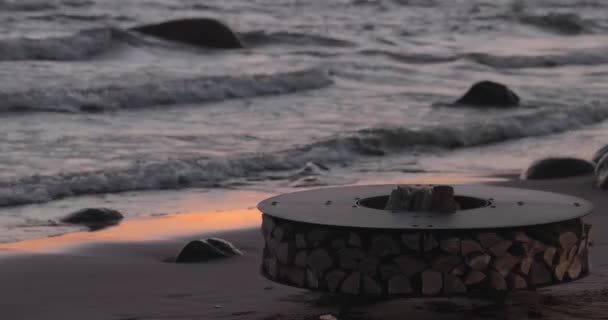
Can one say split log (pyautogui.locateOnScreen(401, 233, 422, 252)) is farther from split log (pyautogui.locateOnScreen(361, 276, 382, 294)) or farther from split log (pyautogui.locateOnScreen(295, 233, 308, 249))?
split log (pyautogui.locateOnScreen(295, 233, 308, 249))

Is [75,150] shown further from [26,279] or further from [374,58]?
[374,58]

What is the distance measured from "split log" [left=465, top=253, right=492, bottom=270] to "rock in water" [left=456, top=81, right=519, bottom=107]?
11.4 metres

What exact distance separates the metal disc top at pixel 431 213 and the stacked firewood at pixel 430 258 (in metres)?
0.04

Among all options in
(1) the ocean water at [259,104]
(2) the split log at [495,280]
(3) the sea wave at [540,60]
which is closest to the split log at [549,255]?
(2) the split log at [495,280]

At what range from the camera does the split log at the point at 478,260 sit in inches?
193

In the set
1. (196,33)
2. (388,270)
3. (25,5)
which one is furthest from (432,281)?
(25,5)

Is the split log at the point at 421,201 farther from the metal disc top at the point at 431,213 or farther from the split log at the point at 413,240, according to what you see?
the split log at the point at 413,240

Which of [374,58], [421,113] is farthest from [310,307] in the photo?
[374,58]

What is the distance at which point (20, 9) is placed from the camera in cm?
2603

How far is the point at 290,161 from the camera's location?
11562mm

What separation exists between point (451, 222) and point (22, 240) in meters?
3.67

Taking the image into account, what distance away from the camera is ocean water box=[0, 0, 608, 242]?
10641 millimetres

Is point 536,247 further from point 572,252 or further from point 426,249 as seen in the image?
point 426,249

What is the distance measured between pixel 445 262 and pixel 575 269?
662 mm
